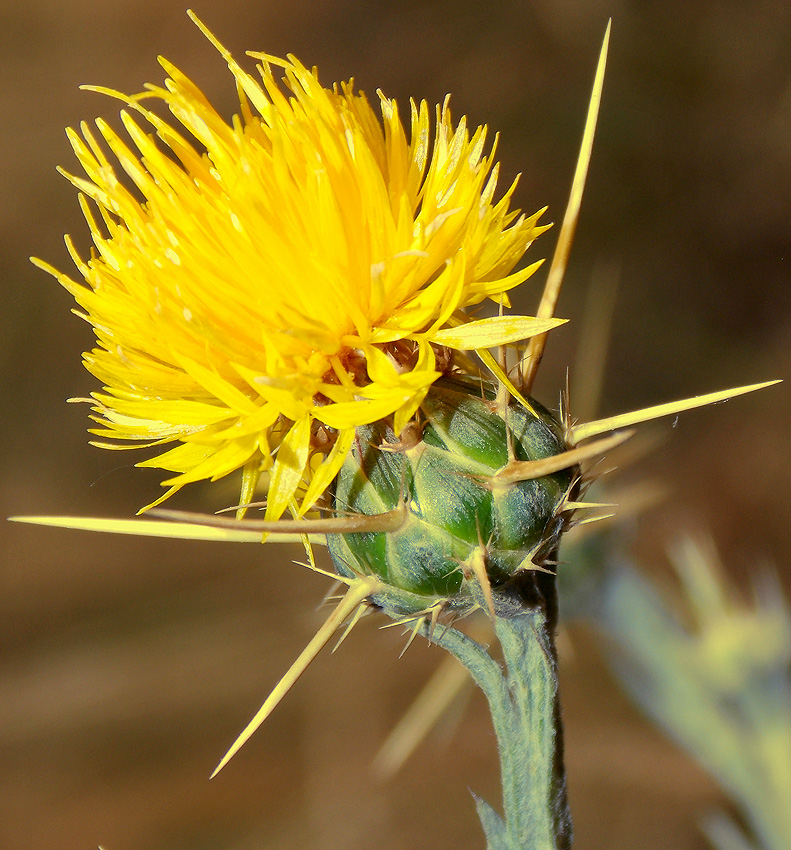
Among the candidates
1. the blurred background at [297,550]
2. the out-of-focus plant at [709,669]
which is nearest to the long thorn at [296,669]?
the out-of-focus plant at [709,669]

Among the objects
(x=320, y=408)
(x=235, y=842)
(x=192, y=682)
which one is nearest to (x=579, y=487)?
(x=320, y=408)

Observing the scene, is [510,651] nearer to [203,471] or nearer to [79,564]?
[203,471]

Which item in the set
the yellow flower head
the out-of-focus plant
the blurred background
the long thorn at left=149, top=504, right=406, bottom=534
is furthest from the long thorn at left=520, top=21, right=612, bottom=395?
the blurred background

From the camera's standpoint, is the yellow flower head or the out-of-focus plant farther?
the out-of-focus plant

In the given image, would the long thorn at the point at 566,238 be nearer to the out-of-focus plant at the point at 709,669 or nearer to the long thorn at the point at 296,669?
the long thorn at the point at 296,669

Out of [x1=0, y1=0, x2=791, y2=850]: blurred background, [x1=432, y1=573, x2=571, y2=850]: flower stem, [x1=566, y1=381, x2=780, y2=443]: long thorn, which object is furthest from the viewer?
[x1=0, y1=0, x2=791, y2=850]: blurred background

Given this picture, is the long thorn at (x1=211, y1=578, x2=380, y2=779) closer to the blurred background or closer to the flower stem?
the flower stem

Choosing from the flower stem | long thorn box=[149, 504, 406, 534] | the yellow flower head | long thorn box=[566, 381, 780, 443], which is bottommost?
the flower stem
